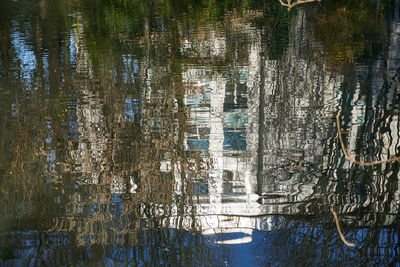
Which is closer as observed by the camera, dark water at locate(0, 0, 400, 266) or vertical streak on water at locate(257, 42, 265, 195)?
dark water at locate(0, 0, 400, 266)

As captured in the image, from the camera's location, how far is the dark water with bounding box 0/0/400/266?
276 centimetres

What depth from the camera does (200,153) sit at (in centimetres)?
389

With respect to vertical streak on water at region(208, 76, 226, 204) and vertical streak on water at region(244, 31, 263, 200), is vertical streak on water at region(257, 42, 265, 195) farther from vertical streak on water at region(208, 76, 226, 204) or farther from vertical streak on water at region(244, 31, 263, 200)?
vertical streak on water at region(208, 76, 226, 204)

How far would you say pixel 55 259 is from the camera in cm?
268

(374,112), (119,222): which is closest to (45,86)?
(119,222)

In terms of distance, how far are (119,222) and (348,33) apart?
6380 millimetres

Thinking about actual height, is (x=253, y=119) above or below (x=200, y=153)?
above

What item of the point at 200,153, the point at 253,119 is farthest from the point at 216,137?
the point at 253,119

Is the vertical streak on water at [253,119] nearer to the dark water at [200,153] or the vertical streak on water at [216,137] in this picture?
the dark water at [200,153]

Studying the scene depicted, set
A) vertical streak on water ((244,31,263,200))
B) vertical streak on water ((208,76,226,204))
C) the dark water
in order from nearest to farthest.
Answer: the dark water < vertical streak on water ((208,76,226,204)) < vertical streak on water ((244,31,263,200))

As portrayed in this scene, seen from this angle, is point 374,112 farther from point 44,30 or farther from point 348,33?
point 44,30

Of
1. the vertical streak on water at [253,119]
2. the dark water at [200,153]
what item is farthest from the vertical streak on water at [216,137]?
the vertical streak on water at [253,119]

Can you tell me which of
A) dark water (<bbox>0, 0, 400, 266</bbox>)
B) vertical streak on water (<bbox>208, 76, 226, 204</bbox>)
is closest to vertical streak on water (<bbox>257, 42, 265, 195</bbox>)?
dark water (<bbox>0, 0, 400, 266</bbox>)

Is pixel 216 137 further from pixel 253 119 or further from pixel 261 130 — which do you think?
pixel 253 119
